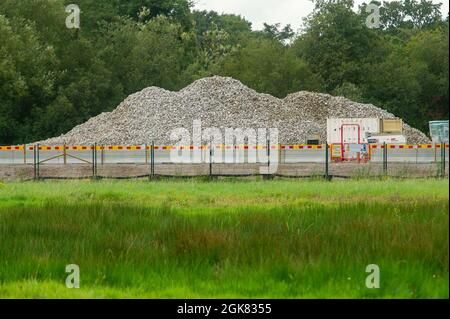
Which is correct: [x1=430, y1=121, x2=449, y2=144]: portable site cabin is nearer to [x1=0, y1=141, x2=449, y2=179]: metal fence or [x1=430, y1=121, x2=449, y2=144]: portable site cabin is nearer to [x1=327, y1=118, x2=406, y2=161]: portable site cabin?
[x1=327, y1=118, x2=406, y2=161]: portable site cabin

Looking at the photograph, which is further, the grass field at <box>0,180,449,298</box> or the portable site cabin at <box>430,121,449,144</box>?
the portable site cabin at <box>430,121,449,144</box>

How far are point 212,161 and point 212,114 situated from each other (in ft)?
61.0

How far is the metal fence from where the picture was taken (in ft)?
121

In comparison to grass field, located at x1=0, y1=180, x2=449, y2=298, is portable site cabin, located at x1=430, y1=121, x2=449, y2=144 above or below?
above

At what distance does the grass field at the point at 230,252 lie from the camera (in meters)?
8.78

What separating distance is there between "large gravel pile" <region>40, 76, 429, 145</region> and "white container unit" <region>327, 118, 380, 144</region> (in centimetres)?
254

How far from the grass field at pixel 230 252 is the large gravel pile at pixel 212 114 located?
39.5 meters

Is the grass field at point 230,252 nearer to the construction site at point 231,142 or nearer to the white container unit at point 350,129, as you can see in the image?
the construction site at point 231,142

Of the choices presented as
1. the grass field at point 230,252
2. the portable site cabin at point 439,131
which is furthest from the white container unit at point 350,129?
the grass field at point 230,252

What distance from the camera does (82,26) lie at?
251ft

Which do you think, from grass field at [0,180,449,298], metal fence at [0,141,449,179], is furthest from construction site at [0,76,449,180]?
grass field at [0,180,449,298]

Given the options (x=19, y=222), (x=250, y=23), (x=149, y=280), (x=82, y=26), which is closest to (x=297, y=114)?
(x=82, y=26)

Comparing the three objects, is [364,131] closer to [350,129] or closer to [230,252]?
[350,129]

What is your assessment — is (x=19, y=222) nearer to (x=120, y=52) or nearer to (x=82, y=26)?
(x=120, y=52)
